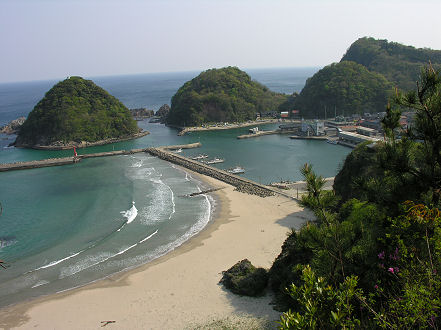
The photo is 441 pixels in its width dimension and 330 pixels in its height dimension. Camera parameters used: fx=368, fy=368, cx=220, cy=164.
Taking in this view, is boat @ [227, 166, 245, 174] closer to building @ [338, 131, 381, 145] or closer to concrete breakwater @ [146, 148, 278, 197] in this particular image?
concrete breakwater @ [146, 148, 278, 197]

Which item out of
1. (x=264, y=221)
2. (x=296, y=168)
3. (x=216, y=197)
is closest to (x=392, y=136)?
(x=264, y=221)

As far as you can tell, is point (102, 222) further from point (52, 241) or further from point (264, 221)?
point (264, 221)

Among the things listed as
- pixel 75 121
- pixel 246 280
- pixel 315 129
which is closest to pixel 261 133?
pixel 315 129

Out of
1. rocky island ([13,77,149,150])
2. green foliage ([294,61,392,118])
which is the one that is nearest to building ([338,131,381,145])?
green foliage ([294,61,392,118])

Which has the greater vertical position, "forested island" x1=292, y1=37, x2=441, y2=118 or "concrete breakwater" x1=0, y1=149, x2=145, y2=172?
"forested island" x1=292, y1=37, x2=441, y2=118

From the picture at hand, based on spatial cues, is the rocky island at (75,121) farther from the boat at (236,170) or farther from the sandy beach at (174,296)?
the sandy beach at (174,296)

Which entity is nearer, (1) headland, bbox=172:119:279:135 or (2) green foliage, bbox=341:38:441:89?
(1) headland, bbox=172:119:279:135

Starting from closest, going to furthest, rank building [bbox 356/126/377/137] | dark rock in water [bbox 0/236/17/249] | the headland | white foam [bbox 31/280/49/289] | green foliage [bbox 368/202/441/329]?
green foliage [bbox 368/202/441/329]
white foam [bbox 31/280/49/289]
dark rock in water [bbox 0/236/17/249]
building [bbox 356/126/377/137]
the headland
